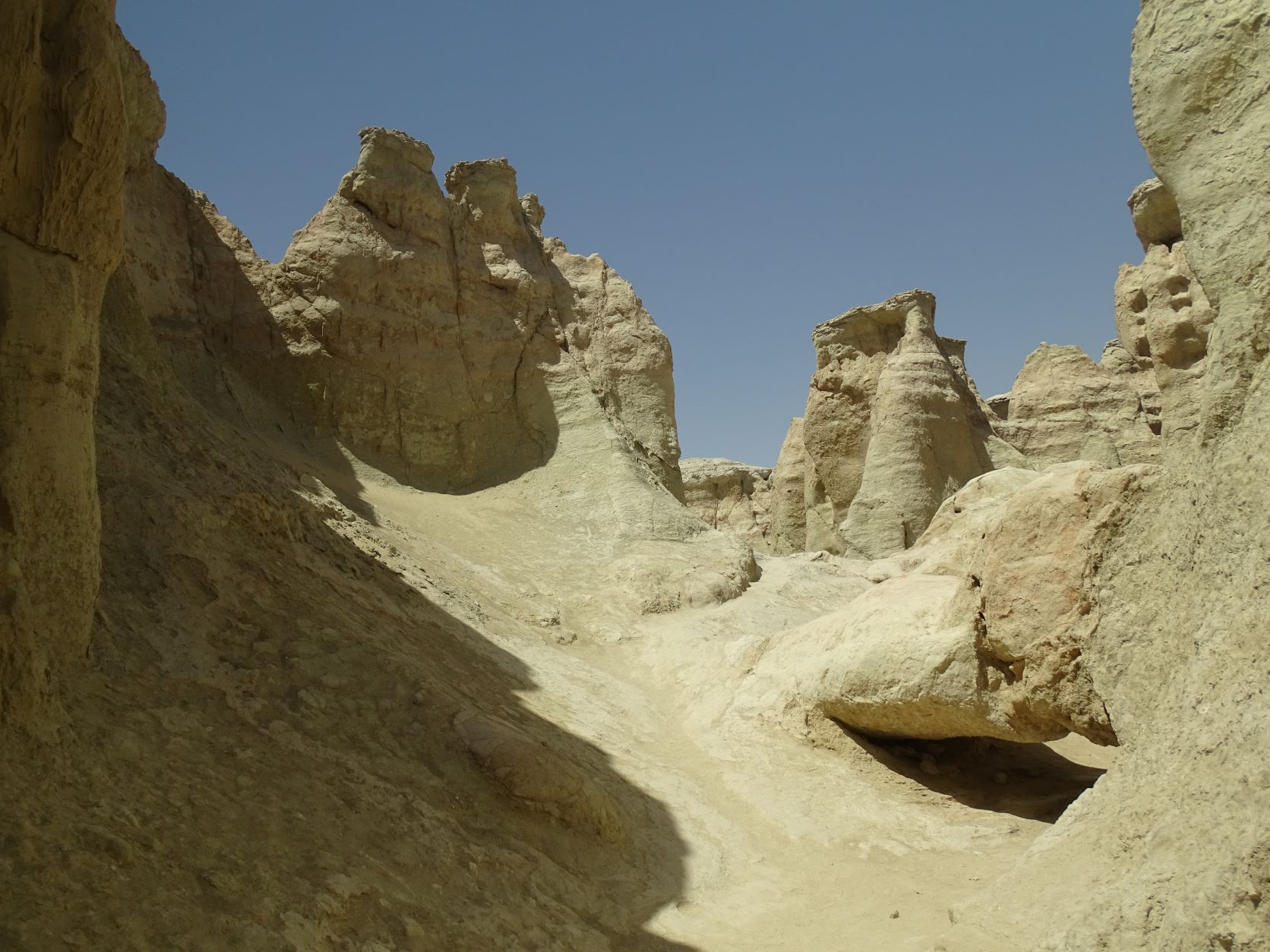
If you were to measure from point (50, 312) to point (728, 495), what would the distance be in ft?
107

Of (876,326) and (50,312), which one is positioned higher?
(876,326)

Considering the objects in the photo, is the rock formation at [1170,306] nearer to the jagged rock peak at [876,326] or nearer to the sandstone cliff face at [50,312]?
the jagged rock peak at [876,326]

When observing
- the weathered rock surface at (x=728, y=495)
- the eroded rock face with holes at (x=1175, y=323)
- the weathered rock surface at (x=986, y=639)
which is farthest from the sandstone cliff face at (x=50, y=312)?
the weathered rock surface at (x=728, y=495)

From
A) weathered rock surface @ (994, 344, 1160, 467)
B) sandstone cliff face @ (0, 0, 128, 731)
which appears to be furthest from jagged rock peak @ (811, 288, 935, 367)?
sandstone cliff face @ (0, 0, 128, 731)

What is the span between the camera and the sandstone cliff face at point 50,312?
13.7 ft

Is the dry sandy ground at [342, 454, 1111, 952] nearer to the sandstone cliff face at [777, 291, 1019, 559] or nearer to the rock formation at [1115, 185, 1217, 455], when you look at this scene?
the rock formation at [1115, 185, 1217, 455]

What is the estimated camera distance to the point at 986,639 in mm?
7223

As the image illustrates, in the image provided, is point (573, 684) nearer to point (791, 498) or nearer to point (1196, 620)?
point (1196, 620)

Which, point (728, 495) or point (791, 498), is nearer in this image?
point (791, 498)

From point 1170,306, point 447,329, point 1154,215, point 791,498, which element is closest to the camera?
point 1170,306

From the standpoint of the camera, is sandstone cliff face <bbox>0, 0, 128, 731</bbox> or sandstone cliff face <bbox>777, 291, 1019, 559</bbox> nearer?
sandstone cliff face <bbox>0, 0, 128, 731</bbox>

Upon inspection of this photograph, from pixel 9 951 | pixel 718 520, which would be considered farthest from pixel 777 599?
pixel 718 520

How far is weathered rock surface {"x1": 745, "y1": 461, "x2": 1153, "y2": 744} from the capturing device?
624 centimetres

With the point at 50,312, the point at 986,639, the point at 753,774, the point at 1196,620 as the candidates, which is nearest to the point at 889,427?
the point at 753,774
